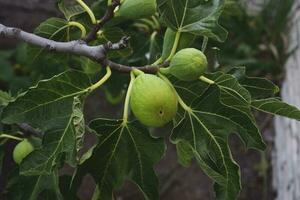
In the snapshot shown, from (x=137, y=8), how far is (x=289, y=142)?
5.60 feet

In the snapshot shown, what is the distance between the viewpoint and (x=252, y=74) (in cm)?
294

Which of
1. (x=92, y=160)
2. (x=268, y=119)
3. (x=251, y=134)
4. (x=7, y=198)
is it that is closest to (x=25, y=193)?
(x=7, y=198)

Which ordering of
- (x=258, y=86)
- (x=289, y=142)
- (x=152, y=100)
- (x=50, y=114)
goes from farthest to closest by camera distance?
1. (x=289, y=142)
2. (x=258, y=86)
3. (x=50, y=114)
4. (x=152, y=100)

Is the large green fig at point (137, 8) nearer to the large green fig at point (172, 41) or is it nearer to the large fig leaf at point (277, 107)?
the large green fig at point (172, 41)

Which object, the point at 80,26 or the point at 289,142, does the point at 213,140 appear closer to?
the point at 80,26

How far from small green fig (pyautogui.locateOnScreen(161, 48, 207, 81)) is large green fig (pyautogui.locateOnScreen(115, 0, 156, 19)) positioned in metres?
0.12

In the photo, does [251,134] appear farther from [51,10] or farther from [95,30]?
[51,10]

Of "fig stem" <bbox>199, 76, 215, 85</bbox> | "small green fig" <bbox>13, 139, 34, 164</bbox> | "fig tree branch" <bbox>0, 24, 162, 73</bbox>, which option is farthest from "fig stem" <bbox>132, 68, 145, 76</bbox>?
"small green fig" <bbox>13, 139, 34, 164</bbox>

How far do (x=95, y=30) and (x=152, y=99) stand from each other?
0.24 meters

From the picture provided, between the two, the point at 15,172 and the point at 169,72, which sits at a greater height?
the point at 169,72

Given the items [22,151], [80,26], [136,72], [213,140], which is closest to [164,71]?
[136,72]

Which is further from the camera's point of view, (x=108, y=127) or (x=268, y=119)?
(x=268, y=119)

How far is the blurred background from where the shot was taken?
8.08 feet

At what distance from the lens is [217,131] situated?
888 mm
